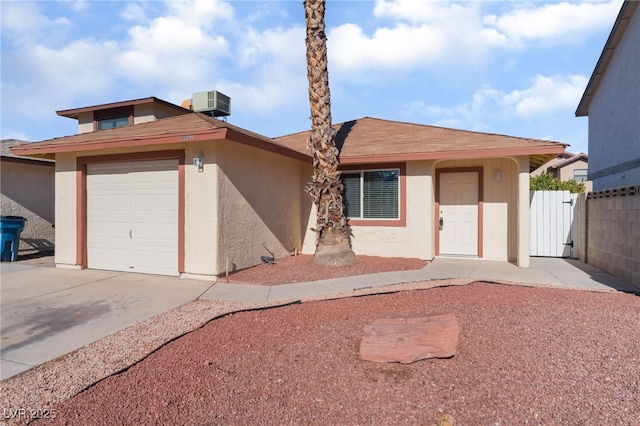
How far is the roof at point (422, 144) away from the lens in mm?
8789

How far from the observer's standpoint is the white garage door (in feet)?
26.5

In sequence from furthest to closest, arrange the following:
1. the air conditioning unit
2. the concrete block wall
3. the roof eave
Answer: the air conditioning unit
the roof eave
the concrete block wall

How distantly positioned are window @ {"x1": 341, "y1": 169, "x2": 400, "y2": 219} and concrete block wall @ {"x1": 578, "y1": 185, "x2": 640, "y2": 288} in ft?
15.4

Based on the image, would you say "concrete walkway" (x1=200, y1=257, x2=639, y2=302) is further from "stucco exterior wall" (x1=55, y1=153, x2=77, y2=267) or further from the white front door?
"stucco exterior wall" (x1=55, y1=153, x2=77, y2=267)

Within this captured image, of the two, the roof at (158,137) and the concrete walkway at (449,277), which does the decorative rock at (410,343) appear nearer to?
the concrete walkway at (449,277)

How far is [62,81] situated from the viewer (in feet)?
46.0

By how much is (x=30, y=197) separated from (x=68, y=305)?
8.31 metres

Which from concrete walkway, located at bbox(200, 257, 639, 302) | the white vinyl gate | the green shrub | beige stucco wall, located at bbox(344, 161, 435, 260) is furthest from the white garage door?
the green shrub

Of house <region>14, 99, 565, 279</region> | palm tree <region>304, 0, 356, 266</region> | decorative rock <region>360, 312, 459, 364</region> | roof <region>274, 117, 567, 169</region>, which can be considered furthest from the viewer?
palm tree <region>304, 0, 356, 266</region>

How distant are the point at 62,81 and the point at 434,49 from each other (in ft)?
45.0

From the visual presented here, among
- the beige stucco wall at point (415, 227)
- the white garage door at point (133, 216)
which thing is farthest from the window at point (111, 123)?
the beige stucco wall at point (415, 227)

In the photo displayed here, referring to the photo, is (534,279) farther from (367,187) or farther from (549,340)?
(367,187)

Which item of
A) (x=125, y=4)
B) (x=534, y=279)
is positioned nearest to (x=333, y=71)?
(x=125, y=4)

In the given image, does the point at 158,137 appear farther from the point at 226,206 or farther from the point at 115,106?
the point at 115,106
